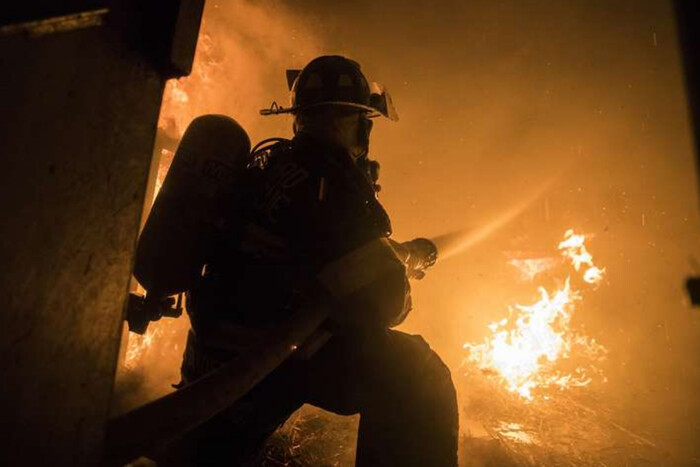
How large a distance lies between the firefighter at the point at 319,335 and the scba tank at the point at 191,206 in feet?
0.45

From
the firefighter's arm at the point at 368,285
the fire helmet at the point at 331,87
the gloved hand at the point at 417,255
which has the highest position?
the fire helmet at the point at 331,87

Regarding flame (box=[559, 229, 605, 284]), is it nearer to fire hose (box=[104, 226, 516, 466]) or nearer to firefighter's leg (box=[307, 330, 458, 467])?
firefighter's leg (box=[307, 330, 458, 467])

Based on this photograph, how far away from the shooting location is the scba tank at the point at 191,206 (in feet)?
5.98

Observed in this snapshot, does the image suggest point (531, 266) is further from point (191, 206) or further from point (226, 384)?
point (226, 384)

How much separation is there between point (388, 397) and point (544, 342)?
8.01 m

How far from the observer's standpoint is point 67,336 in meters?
0.71

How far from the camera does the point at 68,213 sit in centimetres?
69

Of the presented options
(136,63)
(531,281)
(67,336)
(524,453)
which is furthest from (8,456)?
(531,281)

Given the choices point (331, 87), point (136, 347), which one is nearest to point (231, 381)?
point (331, 87)

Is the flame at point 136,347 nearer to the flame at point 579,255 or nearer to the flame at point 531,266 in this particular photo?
the flame at point 531,266

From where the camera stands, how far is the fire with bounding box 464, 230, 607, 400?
7.57m

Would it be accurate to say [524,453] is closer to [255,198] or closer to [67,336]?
[255,198]

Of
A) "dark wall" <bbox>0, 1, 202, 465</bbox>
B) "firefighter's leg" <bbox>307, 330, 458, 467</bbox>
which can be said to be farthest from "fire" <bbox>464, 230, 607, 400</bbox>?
"dark wall" <bbox>0, 1, 202, 465</bbox>

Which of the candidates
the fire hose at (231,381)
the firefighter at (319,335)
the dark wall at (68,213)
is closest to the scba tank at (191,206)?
the firefighter at (319,335)
